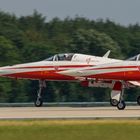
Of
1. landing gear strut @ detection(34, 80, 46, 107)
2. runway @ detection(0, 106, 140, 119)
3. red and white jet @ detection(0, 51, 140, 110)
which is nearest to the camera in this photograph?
runway @ detection(0, 106, 140, 119)

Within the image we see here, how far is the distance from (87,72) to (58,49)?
1969 centimetres

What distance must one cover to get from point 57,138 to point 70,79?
650 inches

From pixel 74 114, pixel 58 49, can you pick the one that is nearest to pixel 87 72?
pixel 74 114

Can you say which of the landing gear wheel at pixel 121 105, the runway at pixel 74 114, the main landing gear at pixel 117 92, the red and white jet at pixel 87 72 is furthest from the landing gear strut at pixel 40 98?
the runway at pixel 74 114

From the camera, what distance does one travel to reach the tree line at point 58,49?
43.3 m

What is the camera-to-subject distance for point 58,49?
2025 inches

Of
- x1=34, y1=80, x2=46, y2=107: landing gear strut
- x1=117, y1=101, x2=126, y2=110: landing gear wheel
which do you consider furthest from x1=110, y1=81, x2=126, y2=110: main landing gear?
x1=34, y1=80, x2=46, y2=107: landing gear strut

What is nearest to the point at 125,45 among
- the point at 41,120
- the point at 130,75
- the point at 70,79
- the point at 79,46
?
the point at 79,46

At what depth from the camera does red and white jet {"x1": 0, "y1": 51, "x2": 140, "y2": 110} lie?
31453 millimetres

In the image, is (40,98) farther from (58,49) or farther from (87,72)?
(58,49)

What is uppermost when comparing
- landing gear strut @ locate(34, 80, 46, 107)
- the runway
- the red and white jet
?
the red and white jet

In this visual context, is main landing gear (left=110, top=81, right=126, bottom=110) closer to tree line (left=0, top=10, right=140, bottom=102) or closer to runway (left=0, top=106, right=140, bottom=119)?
runway (left=0, top=106, right=140, bottom=119)

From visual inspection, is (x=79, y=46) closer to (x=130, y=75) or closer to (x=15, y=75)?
(x=15, y=75)

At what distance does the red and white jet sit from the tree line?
704cm
